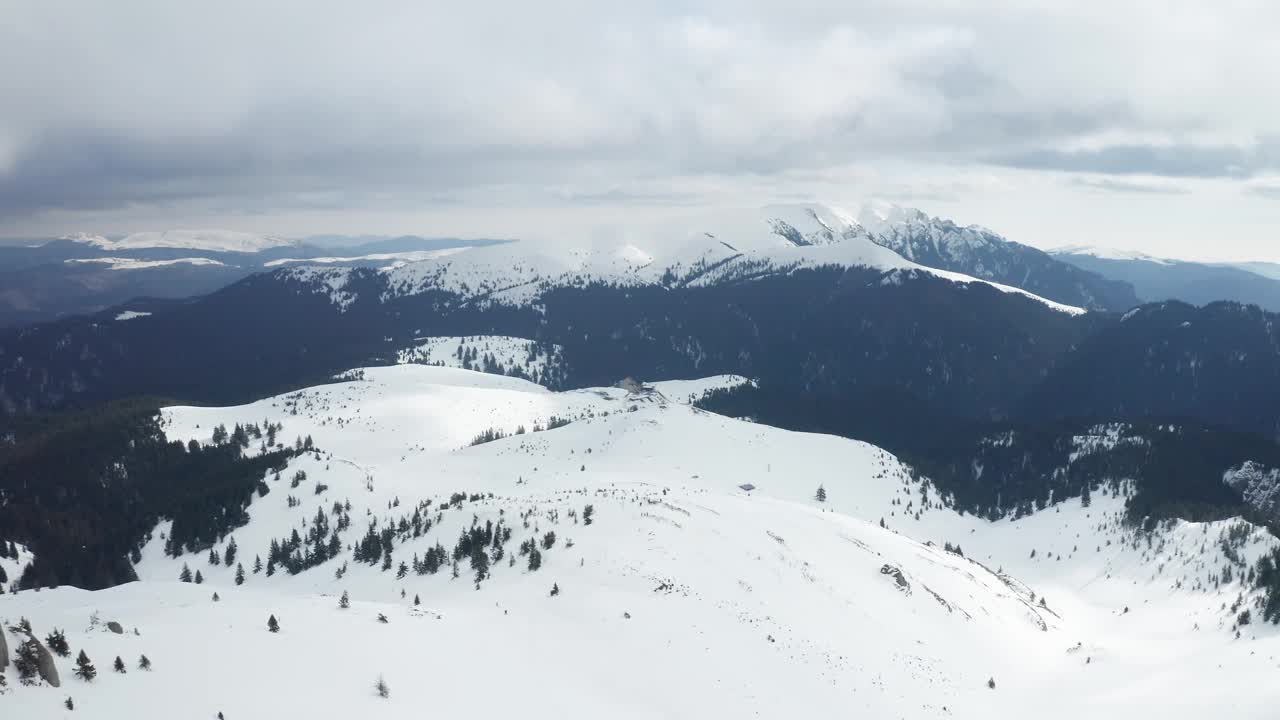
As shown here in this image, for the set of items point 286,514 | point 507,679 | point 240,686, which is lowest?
point 286,514

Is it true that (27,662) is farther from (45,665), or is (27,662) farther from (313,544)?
(313,544)

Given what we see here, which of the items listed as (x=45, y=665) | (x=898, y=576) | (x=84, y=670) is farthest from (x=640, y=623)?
(x=898, y=576)

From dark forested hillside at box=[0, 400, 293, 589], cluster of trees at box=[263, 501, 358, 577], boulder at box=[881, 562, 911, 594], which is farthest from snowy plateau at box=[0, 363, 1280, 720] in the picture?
dark forested hillside at box=[0, 400, 293, 589]

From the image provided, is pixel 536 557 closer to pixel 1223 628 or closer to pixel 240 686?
pixel 240 686

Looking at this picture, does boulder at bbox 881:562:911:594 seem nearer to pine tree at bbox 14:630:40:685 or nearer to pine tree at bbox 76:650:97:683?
pine tree at bbox 76:650:97:683

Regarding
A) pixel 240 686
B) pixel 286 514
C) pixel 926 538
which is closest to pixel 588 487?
pixel 286 514

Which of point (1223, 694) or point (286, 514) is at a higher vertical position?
point (1223, 694)

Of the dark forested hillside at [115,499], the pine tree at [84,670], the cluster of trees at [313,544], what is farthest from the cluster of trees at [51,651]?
the dark forested hillside at [115,499]

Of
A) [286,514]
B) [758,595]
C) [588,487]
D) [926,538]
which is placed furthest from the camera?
[926,538]

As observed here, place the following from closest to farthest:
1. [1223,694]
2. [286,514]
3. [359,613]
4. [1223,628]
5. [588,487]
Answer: [359,613]
[1223,694]
[1223,628]
[286,514]
[588,487]
